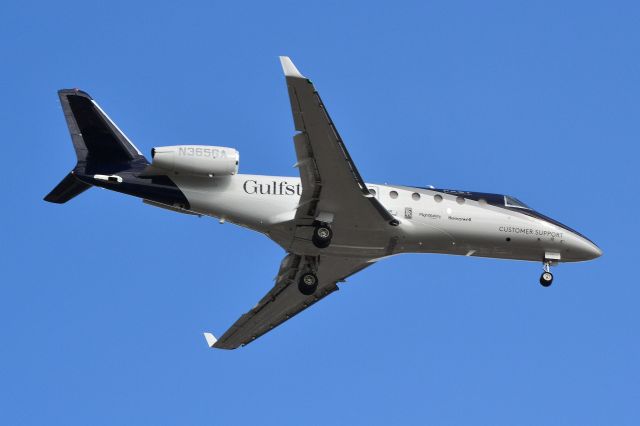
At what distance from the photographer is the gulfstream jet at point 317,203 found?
32500mm

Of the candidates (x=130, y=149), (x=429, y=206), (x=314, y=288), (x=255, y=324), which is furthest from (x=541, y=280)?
(x=130, y=149)

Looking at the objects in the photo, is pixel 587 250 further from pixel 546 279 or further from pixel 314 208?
pixel 314 208

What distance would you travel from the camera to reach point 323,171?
3197cm

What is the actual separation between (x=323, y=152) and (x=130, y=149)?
6213mm

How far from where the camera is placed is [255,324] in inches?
1532

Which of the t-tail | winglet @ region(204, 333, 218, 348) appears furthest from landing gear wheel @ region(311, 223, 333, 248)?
winglet @ region(204, 333, 218, 348)

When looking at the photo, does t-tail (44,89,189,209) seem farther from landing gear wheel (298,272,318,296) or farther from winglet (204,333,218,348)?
winglet (204,333,218,348)

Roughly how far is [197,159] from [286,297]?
291 inches

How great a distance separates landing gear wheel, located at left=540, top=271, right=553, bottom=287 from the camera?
36062 mm

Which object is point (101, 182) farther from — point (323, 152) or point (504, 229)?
point (504, 229)

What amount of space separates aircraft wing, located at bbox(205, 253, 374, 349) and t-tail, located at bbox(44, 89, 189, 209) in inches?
194

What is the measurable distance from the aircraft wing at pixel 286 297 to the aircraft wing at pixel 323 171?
276cm

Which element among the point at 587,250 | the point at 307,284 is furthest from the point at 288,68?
the point at 587,250

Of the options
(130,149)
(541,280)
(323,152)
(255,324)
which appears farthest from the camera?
(255,324)
